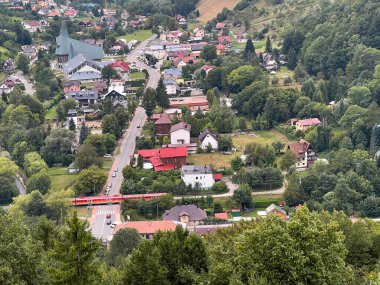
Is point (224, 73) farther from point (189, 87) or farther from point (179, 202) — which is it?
point (179, 202)

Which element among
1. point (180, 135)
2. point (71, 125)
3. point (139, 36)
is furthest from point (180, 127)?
point (139, 36)

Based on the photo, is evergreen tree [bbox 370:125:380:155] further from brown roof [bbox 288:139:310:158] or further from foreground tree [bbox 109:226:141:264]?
foreground tree [bbox 109:226:141:264]

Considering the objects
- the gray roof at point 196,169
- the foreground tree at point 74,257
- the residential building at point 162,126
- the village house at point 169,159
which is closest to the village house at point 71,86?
the residential building at point 162,126

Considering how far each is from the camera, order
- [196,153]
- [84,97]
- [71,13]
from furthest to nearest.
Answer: [71,13] < [84,97] < [196,153]

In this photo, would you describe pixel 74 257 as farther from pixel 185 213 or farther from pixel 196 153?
pixel 196 153

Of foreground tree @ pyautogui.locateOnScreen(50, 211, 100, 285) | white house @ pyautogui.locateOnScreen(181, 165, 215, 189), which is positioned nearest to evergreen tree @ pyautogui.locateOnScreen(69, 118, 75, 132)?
white house @ pyautogui.locateOnScreen(181, 165, 215, 189)

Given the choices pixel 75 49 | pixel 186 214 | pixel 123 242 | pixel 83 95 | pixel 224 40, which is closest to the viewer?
pixel 123 242
